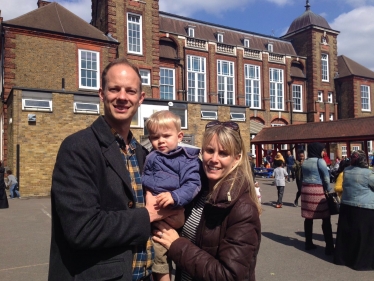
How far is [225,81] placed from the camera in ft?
108

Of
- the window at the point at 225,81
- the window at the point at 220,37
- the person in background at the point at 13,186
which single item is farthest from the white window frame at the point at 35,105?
the window at the point at 220,37

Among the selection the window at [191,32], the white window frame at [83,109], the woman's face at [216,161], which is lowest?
the woman's face at [216,161]

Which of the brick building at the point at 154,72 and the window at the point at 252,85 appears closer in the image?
the brick building at the point at 154,72

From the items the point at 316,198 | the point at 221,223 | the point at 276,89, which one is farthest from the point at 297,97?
the point at 221,223

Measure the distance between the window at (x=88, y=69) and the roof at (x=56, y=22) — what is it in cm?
121

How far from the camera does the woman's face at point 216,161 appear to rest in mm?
2189

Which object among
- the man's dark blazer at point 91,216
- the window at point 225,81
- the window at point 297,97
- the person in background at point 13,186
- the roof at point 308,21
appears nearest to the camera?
the man's dark blazer at point 91,216

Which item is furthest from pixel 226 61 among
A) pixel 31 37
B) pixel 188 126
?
pixel 31 37

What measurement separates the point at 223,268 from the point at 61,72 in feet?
70.9

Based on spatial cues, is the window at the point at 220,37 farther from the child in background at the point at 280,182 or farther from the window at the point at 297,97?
the child in background at the point at 280,182

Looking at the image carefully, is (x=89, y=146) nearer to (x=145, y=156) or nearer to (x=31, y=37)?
(x=145, y=156)

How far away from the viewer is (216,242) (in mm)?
2061

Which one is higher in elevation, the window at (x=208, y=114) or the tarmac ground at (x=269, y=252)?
the window at (x=208, y=114)

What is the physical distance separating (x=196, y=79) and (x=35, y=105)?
704 inches
